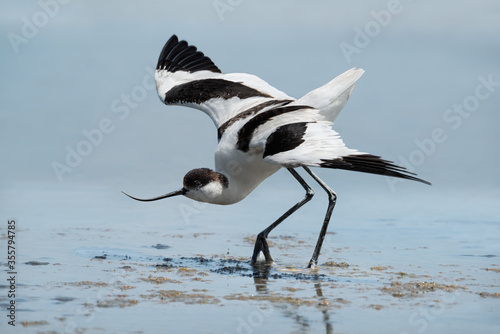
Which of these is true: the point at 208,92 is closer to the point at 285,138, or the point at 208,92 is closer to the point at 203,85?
the point at 203,85

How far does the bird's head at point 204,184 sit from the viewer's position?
7.90 metres

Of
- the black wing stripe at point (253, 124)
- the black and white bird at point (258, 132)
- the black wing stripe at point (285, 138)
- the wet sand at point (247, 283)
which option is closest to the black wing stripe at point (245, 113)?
the black and white bird at point (258, 132)

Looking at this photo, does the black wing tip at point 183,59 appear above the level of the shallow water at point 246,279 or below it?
above

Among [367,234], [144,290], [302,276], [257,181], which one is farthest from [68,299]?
[367,234]

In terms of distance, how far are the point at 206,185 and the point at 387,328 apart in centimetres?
301

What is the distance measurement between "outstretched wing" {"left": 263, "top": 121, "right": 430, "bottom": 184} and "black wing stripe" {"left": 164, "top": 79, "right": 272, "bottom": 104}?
1.91 meters

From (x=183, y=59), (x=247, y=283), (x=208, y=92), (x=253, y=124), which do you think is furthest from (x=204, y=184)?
(x=183, y=59)

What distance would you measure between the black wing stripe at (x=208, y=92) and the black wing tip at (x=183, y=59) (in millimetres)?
861

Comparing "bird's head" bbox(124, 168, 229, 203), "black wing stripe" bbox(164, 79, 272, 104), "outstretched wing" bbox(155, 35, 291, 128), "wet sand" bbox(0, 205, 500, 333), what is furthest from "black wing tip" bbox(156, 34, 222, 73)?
"bird's head" bbox(124, 168, 229, 203)

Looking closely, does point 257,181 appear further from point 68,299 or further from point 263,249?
point 68,299

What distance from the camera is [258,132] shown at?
7.59m

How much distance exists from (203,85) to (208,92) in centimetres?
24

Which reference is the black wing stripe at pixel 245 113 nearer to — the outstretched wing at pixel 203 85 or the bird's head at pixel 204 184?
the outstretched wing at pixel 203 85

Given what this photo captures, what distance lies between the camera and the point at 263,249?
801 cm
